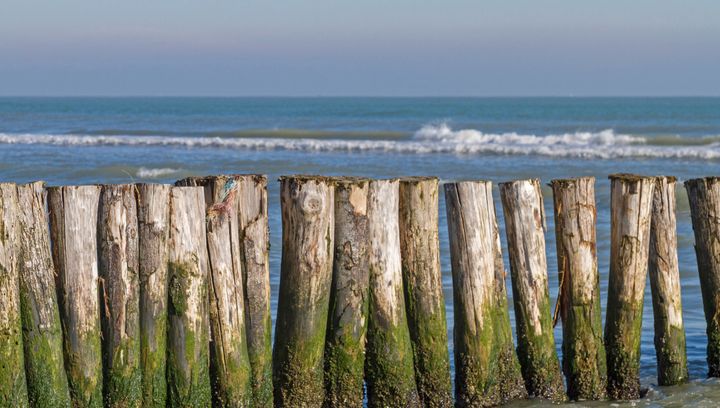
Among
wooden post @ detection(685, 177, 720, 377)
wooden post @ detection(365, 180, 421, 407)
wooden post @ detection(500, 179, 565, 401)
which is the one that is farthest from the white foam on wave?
wooden post @ detection(365, 180, 421, 407)

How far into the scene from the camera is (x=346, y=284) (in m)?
5.14

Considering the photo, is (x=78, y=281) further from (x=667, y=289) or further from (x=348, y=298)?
(x=667, y=289)

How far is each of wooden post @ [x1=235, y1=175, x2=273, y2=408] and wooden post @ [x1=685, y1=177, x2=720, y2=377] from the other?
2.71 metres

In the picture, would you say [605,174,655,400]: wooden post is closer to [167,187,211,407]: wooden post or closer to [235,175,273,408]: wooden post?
[235,175,273,408]: wooden post

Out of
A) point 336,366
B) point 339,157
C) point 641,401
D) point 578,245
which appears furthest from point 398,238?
point 339,157

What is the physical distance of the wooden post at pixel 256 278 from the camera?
5.00m

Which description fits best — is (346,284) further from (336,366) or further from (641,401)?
(641,401)

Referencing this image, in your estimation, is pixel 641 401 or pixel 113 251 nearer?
pixel 113 251

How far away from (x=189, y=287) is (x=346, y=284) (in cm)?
84

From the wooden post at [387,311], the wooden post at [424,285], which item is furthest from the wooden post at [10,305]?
the wooden post at [424,285]

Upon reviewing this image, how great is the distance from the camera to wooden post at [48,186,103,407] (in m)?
4.64

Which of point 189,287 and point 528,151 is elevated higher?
point 528,151

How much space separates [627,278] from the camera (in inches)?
226

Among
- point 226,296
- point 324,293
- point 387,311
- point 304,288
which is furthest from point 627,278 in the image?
point 226,296
